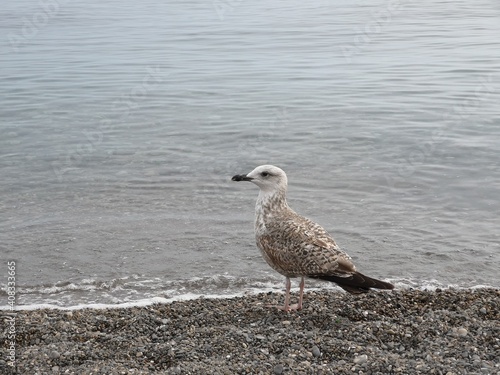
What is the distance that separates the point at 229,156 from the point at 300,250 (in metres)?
8.10

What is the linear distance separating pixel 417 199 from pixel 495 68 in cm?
1352

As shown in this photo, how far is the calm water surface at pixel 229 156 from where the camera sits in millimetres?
10688

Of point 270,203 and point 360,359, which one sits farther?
point 270,203

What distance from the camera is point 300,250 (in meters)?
8.17

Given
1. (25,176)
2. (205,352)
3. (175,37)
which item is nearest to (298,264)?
(205,352)

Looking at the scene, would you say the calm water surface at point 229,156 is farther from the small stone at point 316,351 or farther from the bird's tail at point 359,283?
the small stone at point 316,351

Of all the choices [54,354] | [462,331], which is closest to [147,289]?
[54,354]

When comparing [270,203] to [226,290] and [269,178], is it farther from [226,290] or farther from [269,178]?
[226,290]

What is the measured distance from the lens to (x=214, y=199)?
13375mm

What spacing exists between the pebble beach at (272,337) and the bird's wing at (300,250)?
1.53 ft

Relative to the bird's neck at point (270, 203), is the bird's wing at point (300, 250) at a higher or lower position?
lower

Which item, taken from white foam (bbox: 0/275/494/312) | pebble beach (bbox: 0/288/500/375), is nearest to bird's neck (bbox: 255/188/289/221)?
pebble beach (bbox: 0/288/500/375)

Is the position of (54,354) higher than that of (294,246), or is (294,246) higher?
(294,246)

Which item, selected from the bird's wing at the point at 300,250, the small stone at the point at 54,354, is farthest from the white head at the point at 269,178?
the small stone at the point at 54,354
